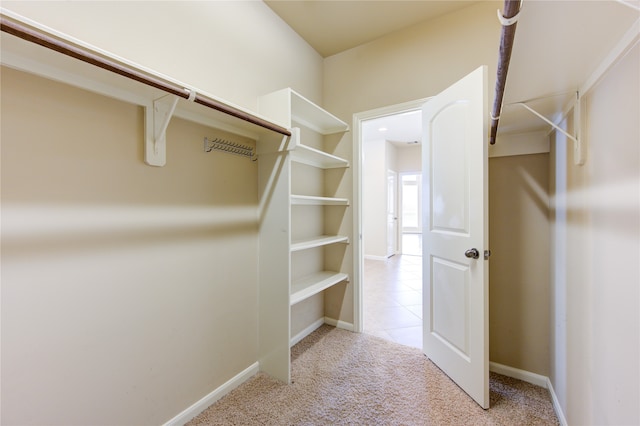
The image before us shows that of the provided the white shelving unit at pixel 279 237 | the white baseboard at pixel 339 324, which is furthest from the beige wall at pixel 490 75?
the white baseboard at pixel 339 324

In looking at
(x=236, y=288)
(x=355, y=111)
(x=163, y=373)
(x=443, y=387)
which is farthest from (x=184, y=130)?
(x=443, y=387)

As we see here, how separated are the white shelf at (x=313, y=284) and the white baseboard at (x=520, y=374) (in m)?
1.30

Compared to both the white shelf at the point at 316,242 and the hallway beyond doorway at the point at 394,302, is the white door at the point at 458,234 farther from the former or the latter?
the white shelf at the point at 316,242

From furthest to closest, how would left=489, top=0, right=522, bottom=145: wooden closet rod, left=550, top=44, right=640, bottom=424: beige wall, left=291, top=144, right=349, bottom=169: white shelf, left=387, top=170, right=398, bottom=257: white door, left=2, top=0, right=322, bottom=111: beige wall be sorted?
1. left=387, top=170, right=398, bottom=257: white door
2. left=291, top=144, right=349, bottom=169: white shelf
3. left=2, top=0, right=322, bottom=111: beige wall
4. left=550, top=44, right=640, bottom=424: beige wall
5. left=489, top=0, right=522, bottom=145: wooden closet rod

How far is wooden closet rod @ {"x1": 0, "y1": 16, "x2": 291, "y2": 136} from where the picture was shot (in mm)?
695

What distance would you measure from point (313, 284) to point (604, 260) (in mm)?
1717

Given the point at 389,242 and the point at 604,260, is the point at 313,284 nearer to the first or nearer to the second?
the point at 604,260

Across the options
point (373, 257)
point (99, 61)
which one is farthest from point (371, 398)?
point (373, 257)

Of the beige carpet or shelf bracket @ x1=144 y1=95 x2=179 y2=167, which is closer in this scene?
shelf bracket @ x1=144 y1=95 x2=179 y2=167

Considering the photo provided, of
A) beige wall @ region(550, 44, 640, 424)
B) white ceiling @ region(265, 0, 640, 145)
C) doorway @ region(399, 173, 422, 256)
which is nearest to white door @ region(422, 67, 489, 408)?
white ceiling @ region(265, 0, 640, 145)

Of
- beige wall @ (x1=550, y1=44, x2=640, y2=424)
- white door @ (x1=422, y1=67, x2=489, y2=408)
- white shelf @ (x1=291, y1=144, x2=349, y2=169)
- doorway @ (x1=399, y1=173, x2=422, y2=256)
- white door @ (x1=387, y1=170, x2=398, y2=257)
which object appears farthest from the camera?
doorway @ (x1=399, y1=173, x2=422, y2=256)

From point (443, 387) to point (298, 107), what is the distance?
2.25m

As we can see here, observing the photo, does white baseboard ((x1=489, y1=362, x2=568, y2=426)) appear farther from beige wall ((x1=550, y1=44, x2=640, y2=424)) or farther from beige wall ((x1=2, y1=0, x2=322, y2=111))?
beige wall ((x1=2, y1=0, x2=322, y2=111))

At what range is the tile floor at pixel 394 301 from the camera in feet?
8.35
